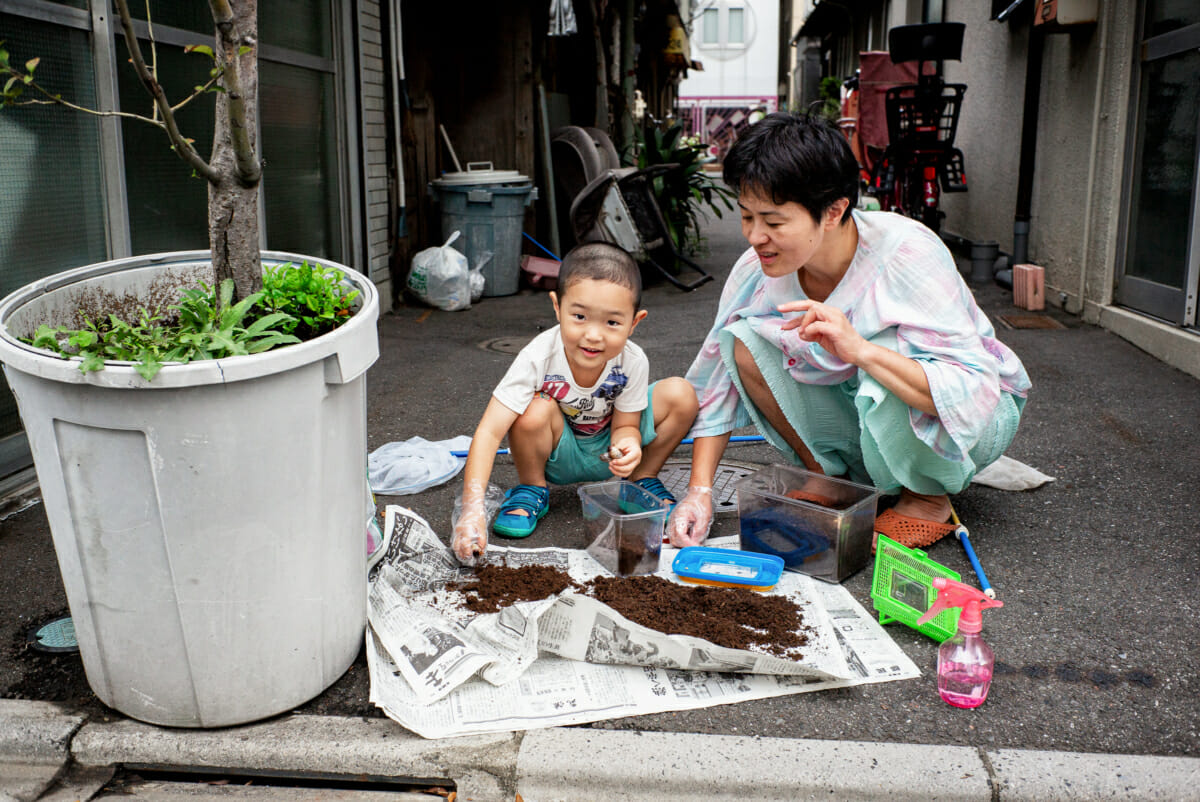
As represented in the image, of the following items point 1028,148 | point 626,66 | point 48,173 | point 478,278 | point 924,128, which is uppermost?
point 626,66

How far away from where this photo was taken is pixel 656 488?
3.05m

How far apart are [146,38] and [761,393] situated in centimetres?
265

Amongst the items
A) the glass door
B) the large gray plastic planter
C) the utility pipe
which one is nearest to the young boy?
the large gray plastic planter

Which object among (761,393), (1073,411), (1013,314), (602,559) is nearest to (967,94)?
(1013,314)

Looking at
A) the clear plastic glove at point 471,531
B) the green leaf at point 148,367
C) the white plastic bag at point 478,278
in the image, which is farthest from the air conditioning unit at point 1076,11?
the green leaf at point 148,367

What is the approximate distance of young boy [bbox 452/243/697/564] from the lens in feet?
8.84

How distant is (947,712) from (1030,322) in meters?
4.65

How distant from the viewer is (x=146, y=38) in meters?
3.75

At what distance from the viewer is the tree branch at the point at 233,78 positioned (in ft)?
6.07

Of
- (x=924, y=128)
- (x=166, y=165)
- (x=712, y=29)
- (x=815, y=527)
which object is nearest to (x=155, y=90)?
(x=815, y=527)

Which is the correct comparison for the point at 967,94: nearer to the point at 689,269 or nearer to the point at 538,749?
the point at 689,269

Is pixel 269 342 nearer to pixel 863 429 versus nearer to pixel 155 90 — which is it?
pixel 155 90

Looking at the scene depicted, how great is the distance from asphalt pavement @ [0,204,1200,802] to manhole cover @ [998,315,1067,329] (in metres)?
2.62

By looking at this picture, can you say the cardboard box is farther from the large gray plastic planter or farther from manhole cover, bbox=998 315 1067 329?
the large gray plastic planter
